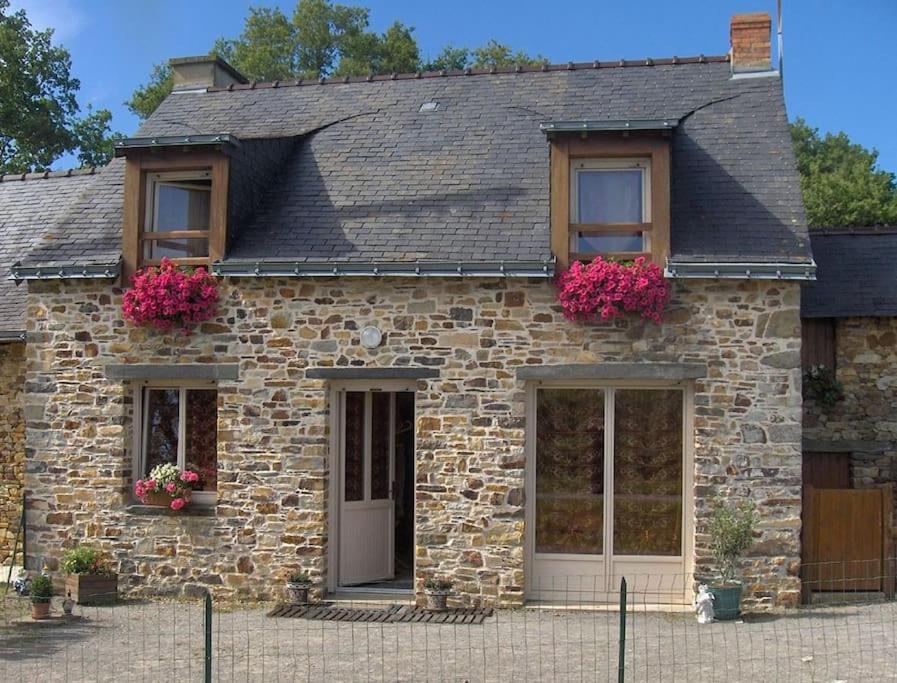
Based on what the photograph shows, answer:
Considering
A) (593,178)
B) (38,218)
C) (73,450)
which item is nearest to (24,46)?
(38,218)

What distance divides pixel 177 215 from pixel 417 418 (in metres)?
3.74

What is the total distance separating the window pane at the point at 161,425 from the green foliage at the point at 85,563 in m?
1.12

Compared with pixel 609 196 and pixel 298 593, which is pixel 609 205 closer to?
pixel 609 196

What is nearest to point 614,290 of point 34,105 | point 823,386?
point 823,386

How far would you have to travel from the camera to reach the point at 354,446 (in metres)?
12.2

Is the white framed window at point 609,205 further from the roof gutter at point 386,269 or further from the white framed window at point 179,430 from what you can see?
the white framed window at point 179,430

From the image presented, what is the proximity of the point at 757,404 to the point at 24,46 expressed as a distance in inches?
972

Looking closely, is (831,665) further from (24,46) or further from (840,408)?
(24,46)

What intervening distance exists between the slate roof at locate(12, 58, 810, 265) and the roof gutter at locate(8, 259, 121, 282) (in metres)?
0.15

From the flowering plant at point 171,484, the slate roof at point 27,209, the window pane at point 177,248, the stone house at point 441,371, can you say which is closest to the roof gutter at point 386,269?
the stone house at point 441,371

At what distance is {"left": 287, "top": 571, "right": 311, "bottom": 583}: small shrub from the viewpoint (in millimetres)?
11477

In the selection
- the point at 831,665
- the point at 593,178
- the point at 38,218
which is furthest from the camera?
the point at 38,218

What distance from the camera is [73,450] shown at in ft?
40.0

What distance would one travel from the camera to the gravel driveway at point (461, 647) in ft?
28.1
